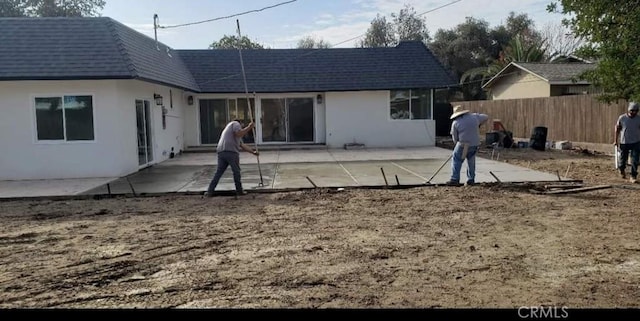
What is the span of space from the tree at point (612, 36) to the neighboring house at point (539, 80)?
13.7m

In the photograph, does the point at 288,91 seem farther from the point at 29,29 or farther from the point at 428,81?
the point at 29,29

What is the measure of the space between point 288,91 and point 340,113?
2.38 m

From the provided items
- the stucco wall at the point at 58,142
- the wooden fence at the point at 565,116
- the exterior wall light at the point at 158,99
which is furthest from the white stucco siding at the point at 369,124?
the stucco wall at the point at 58,142

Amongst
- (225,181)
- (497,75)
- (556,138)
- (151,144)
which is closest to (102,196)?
(225,181)

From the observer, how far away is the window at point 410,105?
74.4 feet

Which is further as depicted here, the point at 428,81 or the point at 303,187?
the point at 428,81

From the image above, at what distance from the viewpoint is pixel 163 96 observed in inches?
725

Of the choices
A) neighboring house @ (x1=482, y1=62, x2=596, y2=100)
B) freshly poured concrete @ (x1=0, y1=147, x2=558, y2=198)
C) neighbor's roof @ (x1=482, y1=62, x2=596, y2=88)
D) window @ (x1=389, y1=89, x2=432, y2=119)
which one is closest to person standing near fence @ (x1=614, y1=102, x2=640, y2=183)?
freshly poured concrete @ (x1=0, y1=147, x2=558, y2=198)

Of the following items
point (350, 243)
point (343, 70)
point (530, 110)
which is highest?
point (343, 70)

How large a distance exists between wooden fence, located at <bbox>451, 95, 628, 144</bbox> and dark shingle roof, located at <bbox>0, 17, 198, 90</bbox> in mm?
12734

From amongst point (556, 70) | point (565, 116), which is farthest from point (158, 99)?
point (556, 70)

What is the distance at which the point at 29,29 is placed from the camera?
48.6ft

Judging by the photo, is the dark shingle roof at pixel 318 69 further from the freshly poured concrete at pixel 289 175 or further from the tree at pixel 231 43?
the tree at pixel 231 43

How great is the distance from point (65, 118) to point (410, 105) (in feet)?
45.1
